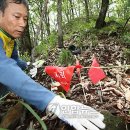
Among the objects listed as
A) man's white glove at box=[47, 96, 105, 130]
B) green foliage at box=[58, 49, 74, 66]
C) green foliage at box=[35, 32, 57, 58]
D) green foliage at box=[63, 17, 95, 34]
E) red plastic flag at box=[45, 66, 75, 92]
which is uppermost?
man's white glove at box=[47, 96, 105, 130]

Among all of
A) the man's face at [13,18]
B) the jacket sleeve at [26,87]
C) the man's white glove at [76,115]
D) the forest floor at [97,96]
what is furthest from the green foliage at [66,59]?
the man's white glove at [76,115]

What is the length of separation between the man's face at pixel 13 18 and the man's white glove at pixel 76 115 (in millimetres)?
1040

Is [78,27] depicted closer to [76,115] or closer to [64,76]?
[64,76]

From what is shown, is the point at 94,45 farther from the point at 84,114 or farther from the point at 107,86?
the point at 84,114

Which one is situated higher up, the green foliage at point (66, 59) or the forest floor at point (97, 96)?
the forest floor at point (97, 96)

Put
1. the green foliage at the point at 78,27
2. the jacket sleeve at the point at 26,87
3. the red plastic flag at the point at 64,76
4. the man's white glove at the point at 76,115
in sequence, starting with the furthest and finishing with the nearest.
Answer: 1. the green foliage at the point at 78,27
2. the red plastic flag at the point at 64,76
3. the jacket sleeve at the point at 26,87
4. the man's white glove at the point at 76,115

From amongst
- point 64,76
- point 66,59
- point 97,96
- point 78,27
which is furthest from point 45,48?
point 78,27

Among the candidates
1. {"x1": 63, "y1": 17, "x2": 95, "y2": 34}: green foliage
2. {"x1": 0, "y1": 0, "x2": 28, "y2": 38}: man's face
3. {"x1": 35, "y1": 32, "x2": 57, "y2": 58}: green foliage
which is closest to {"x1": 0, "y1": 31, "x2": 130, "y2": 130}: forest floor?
{"x1": 0, "y1": 0, "x2": 28, "y2": 38}: man's face

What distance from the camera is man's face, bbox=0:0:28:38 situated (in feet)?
9.25

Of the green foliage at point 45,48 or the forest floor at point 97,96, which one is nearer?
the forest floor at point 97,96

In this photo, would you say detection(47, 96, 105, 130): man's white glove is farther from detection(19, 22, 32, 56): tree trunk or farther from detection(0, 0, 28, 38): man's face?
detection(19, 22, 32, 56): tree trunk

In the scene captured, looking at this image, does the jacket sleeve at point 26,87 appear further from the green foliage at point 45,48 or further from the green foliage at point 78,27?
the green foliage at point 78,27

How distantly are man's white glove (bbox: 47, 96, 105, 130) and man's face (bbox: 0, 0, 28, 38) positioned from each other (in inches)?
40.9

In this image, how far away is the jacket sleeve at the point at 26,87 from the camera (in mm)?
2221
